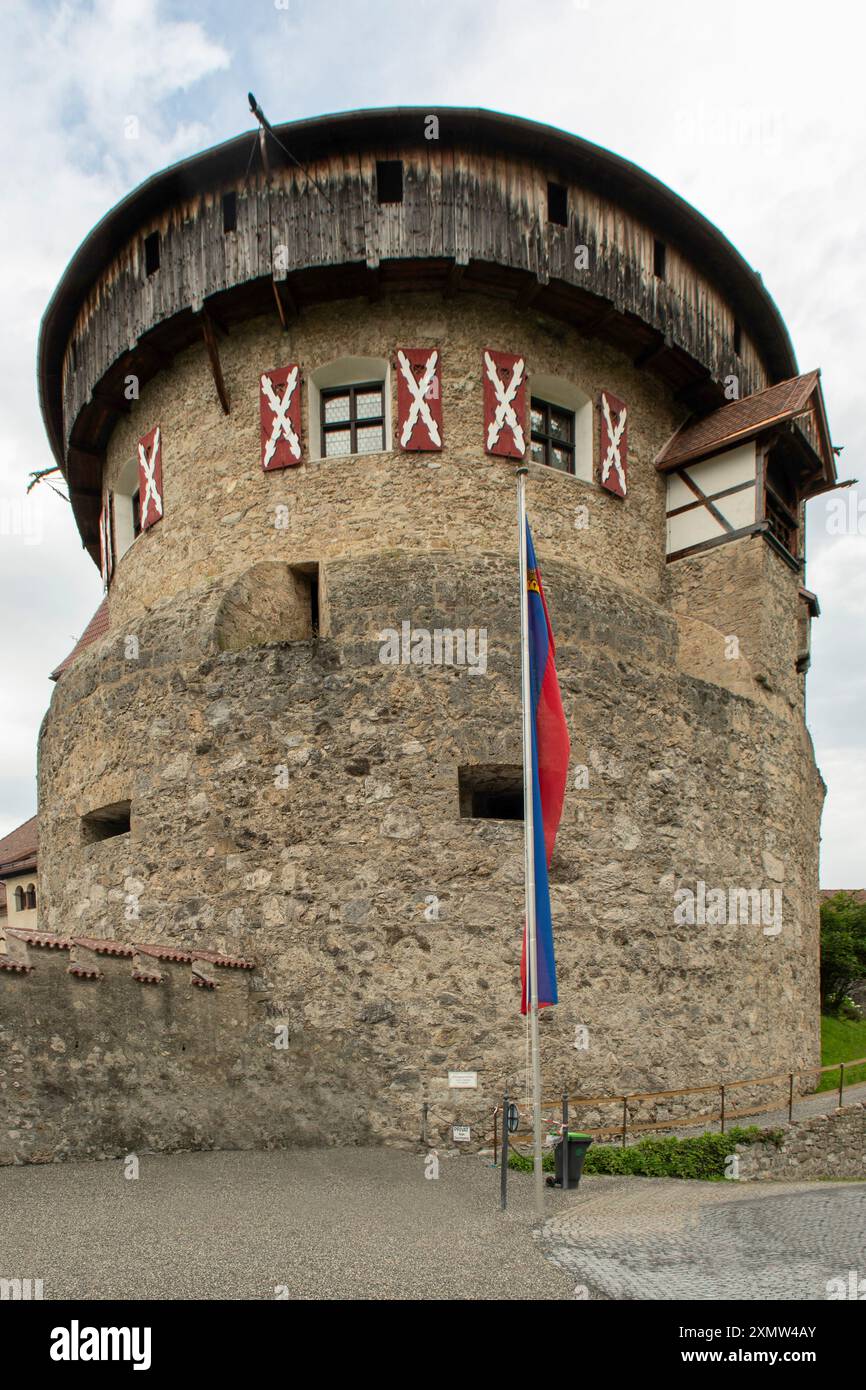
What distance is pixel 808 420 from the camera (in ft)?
54.7

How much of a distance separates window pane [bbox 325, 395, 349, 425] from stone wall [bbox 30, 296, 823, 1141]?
0.55m

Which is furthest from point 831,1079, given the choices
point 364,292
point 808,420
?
point 364,292

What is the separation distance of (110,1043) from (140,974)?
0.72 m

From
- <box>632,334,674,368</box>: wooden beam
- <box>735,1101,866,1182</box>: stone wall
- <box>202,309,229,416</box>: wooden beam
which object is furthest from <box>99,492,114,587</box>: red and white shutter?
<box>735,1101,866,1182</box>: stone wall

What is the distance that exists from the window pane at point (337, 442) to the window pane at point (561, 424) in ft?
9.05

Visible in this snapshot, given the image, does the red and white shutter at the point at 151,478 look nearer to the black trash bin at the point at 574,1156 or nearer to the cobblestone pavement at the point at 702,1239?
the black trash bin at the point at 574,1156

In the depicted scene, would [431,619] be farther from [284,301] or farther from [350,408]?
[284,301]

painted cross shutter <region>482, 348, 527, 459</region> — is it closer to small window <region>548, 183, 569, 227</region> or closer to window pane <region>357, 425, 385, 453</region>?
window pane <region>357, 425, 385, 453</region>

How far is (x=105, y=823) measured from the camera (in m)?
14.9

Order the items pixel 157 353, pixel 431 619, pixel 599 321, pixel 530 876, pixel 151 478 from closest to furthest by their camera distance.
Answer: pixel 530 876 < pixel 431 619 < pixel 599 321 < pixel 157 353 < pixel 151 478

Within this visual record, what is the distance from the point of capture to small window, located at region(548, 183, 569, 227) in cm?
1468

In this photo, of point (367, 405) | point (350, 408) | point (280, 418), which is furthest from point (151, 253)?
point (367, 405)

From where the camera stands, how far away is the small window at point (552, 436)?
1474cm

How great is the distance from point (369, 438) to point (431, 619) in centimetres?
291
